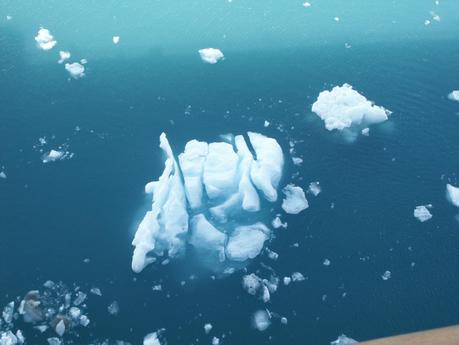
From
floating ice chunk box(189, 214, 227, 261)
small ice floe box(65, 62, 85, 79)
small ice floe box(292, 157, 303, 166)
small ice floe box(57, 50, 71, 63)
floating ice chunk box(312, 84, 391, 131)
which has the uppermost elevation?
small ice floe box(57, 50, 71, 63)

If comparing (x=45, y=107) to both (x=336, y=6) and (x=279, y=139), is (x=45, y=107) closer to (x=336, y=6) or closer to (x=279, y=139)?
(x=279, y=139)

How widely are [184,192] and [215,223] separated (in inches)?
15.8

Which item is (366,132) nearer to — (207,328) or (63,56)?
(207,328)

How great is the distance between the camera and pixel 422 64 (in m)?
5.98

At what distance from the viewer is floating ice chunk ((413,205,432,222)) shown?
4.58 metres

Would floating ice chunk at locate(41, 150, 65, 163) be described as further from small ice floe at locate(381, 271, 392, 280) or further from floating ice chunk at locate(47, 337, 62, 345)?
small ice floe at locate(381, 271, 392, 280)

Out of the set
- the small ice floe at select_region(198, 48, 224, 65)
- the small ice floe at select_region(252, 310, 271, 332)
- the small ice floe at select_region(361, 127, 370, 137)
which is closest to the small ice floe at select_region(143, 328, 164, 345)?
the small ice floe at select_region(252, 310, 271, 332)

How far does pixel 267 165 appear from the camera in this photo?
471cm

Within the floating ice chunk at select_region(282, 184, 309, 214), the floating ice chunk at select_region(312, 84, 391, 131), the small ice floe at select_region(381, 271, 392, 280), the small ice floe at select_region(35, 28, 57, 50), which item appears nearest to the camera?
the small ice floe at select_region(381, 271, 392, 280)

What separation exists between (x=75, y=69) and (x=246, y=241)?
274cm

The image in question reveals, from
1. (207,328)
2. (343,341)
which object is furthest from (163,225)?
(343,341)

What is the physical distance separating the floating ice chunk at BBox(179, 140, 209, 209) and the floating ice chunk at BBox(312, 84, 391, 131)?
1.32 meters

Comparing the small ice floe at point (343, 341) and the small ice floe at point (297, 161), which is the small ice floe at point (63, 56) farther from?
the small ice floe at point (343, 341)

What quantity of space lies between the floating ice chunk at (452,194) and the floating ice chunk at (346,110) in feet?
3.21
